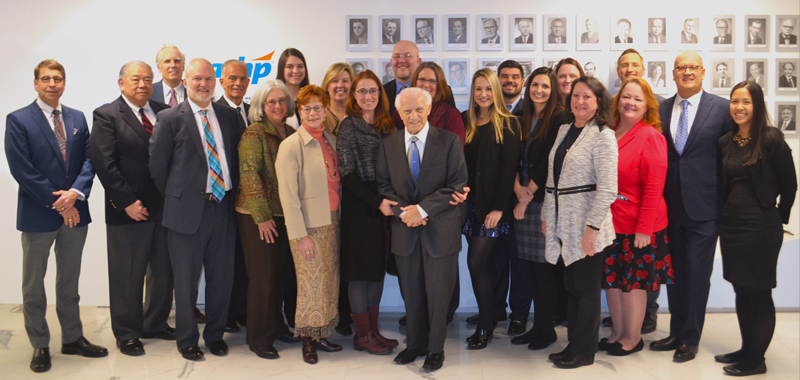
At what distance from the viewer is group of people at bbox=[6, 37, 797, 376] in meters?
Result: 3.20

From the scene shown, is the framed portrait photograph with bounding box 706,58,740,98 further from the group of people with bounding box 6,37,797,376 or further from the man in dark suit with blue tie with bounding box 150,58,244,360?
the man in dark suit with blue tie with bounding box 150,58,244,360

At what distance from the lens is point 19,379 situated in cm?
330

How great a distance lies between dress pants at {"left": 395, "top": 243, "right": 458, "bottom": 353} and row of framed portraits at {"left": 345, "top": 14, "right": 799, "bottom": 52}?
2.21 m

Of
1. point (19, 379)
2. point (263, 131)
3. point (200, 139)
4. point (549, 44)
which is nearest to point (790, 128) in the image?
point (549, 44)

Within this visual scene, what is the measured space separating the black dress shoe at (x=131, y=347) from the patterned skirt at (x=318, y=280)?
3.84 ft

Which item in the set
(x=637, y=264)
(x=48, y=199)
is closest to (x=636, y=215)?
(x=637, y=264)

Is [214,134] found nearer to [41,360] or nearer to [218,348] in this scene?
[218,348]

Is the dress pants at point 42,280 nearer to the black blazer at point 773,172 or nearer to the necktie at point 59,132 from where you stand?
the necktie at point 59,132

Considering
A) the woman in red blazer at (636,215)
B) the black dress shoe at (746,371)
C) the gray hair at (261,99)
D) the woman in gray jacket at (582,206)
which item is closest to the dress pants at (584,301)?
the woman in gray jacket at (582,206)

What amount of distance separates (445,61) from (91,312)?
3900 millimetres

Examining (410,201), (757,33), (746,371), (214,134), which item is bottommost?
(746,371)

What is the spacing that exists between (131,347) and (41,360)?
0.53 m

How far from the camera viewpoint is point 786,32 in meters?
4.50

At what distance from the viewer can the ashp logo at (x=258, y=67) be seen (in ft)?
15.5
